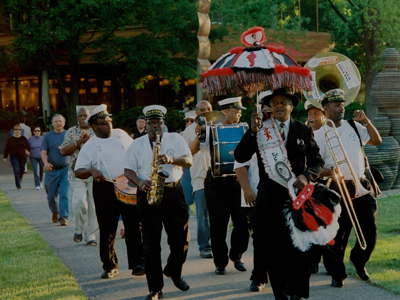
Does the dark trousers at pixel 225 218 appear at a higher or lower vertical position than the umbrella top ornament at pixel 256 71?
lower

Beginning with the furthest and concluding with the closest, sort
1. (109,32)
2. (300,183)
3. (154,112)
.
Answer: (109,32)
(154,112)
(300,183)

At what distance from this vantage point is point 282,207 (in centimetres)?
532

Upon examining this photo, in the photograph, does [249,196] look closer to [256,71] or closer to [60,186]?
[256,71]

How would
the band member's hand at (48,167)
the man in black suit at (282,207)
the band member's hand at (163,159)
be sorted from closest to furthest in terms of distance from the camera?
1. the man in black suit at (282,207)
2. the band member's hand at (163,159)
3. the band member's hand at (48,167)

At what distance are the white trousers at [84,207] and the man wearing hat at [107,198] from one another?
213 cm

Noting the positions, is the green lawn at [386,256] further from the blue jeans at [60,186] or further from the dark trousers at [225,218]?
the blue jeans at [60,186]

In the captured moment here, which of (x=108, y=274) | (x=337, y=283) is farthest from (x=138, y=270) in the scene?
(x=337, y=283)

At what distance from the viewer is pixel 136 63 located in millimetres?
25312

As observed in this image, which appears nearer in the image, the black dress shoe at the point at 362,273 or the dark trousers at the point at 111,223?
the black dress shoe at the point at 362,273

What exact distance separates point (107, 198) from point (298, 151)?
2.72 m

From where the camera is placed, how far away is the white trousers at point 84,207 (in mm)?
9148

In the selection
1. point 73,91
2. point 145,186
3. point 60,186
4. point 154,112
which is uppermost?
point 73,91

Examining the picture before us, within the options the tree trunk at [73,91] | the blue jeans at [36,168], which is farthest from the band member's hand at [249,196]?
the tree trunk at [73,91]

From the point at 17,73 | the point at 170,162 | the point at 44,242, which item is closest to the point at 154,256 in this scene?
the point at 170,162
